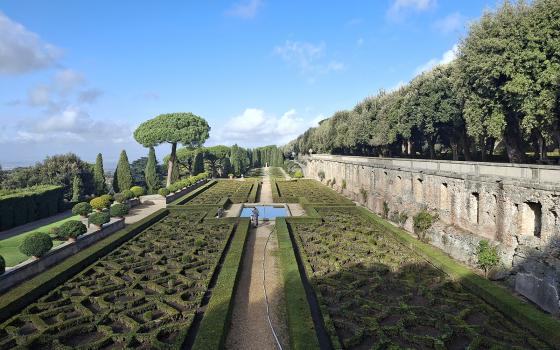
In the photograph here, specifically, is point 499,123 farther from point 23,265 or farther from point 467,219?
point 23,265

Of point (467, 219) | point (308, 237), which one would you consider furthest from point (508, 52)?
point (308, 237)

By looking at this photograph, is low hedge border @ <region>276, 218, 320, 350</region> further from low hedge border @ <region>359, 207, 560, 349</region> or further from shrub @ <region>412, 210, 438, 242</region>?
shrub @ <region>412, 210, 438, 242</region>

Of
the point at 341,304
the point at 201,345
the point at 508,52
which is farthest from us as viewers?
the point at 508,52

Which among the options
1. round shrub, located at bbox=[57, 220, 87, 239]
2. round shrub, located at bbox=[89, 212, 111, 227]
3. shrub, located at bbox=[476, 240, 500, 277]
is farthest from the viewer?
round shrub, located at bbox=[89, 212, 111, 227]

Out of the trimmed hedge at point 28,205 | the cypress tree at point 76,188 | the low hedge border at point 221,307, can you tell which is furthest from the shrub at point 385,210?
the cypress tree at point 76,188

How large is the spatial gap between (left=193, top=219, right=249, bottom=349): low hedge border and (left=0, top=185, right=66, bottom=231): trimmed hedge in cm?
1968

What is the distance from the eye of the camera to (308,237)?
71.6ft

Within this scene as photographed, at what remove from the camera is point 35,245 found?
15695mm

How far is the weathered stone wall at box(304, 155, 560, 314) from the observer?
14.1 metres

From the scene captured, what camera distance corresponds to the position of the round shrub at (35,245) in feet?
51.2

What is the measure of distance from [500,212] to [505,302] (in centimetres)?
711

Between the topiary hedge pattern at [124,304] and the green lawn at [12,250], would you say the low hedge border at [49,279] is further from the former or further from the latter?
the green lawn at [12,250]

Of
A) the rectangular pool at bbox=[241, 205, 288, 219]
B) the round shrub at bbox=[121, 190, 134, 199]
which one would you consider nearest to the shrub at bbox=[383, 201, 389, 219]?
the rectangular pool at bbox=[241, 205, 288, 219]

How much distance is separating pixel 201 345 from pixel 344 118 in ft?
184
